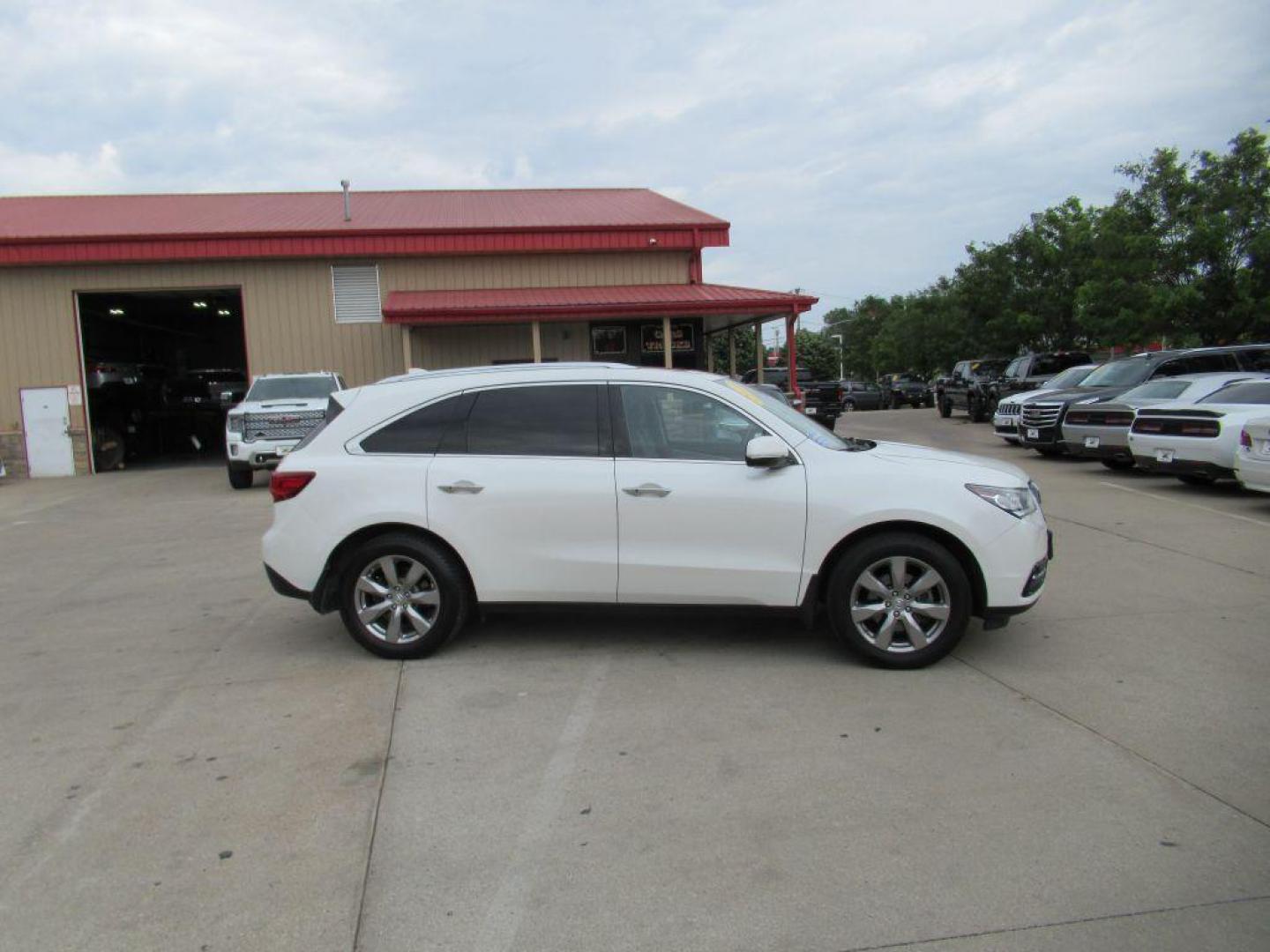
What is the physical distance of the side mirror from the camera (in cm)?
525

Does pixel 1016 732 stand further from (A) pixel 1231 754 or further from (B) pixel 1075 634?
(B) pixel 1075 634

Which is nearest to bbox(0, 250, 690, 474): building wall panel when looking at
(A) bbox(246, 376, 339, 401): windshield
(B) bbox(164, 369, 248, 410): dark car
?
(B) bbox(164, 369, 248, 410): dark car

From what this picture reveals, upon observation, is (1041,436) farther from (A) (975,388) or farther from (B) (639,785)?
(B) (639,785)

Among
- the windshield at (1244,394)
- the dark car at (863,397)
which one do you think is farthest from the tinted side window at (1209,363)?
the dark car at (863,397)

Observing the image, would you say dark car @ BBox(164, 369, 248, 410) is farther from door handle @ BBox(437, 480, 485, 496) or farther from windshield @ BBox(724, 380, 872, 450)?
windshield @ BBox(724, 380, 872, 450)

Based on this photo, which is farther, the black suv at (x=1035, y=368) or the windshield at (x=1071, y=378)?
the black suv at (x=1035, y=368)

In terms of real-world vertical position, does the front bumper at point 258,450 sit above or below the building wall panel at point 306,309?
below

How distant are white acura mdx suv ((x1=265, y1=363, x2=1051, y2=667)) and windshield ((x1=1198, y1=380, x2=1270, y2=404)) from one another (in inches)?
320

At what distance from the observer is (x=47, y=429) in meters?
20.4

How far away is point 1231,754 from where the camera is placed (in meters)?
4.16

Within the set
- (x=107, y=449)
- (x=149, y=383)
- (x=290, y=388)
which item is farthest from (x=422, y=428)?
(x=149, y=383)

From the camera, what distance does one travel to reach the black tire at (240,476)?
51.1 ft

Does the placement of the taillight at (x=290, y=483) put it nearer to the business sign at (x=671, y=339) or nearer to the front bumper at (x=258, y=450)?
the front bumper at (x=258, y=450)

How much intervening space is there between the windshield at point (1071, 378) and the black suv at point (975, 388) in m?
5.72
